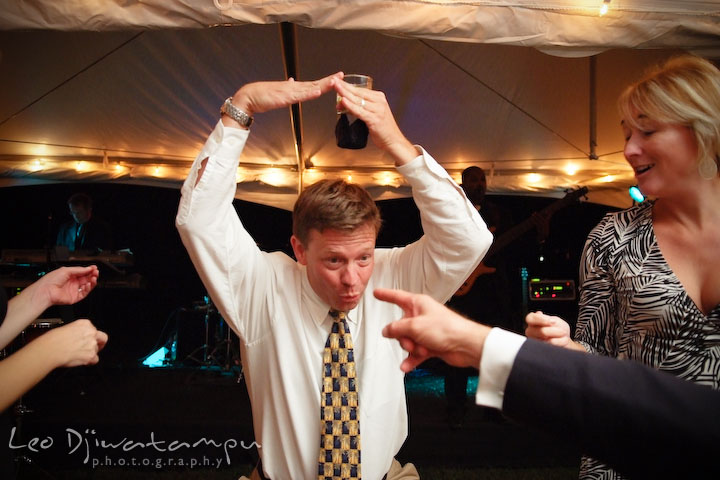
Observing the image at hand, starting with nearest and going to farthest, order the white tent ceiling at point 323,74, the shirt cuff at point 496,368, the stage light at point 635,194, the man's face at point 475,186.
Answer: the shirt cuff at point 496,368
the white tent ceiling at point 323,74
the man's face at point 475,186
the stage light at point 635,194

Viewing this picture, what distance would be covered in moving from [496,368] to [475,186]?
11.4ft

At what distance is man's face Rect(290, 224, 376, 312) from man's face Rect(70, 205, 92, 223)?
5.28m

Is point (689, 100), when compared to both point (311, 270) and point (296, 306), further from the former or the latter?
point (296, 306)

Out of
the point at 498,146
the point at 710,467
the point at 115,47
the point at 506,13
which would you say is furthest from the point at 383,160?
the point at 710,467

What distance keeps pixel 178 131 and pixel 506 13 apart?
431cm

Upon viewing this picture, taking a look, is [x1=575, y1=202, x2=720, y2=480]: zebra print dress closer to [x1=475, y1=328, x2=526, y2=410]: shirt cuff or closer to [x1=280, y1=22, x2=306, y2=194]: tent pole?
[x1=475, y1=328, x2=526, y2=410]: shirt cuff

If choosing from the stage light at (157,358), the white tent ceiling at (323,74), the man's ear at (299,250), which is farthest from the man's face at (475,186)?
the stage light at (157,358)

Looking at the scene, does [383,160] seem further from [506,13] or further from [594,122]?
[506,13]

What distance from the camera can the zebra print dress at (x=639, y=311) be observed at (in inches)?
57.5

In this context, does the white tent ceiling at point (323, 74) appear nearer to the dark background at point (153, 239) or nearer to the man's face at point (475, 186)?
the man's face at point (475, 186)

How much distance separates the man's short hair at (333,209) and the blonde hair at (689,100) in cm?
89

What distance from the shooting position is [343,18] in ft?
7.82

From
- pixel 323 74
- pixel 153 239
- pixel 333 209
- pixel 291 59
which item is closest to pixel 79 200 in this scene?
pixel 153 239

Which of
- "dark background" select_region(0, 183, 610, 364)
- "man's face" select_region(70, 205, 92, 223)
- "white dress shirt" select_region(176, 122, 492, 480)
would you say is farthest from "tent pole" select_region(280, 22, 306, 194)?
"dark background" select_region(0, 183, 610, 364)
